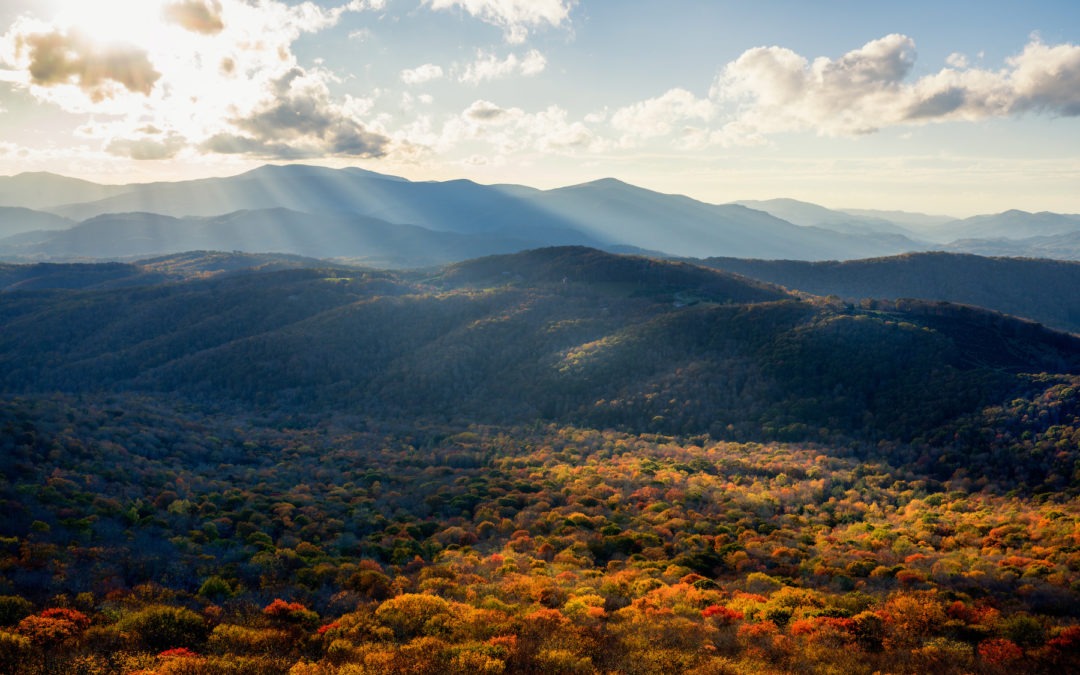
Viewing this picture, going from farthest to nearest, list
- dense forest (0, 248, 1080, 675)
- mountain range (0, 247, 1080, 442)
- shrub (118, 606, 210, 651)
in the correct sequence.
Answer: mountain range (0, 247, 1080, 442), dense forest (0, 248, 1080, 675), shrub (118, 606, 210, 651)

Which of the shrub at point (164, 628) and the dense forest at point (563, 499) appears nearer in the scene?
the shrub at point (164, 628)

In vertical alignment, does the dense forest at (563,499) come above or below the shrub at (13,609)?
below

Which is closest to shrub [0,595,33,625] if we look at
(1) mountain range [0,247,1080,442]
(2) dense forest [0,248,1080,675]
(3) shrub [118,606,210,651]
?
(2) dense forest [0,248,1080,675]

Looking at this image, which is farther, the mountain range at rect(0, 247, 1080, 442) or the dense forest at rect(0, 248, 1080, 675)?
the mountain range at rect(0, 247, 1080, 442)

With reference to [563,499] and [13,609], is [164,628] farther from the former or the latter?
[563,499]

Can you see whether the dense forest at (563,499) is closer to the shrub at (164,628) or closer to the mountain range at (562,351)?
the shrub at (164,628)

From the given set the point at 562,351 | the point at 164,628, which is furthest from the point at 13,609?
the point at 562,351

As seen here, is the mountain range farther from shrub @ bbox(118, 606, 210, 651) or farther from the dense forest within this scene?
shrub @ bbox(118, 606, 210, 651)

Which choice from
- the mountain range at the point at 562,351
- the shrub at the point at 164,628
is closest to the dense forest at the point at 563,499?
the shrub at the point at 164,628

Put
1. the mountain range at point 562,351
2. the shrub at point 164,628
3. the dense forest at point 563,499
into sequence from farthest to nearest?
the mountain range at point 562,351, the dense forest at point 563,499, the shrub at point 164,628

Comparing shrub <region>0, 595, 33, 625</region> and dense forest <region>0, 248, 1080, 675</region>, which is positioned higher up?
shrub <region>0, 595, 33, 625</region>
